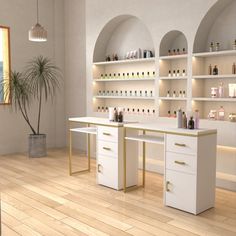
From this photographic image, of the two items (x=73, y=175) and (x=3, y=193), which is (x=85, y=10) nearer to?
(x=73, y=175)

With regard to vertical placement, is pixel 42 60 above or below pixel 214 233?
above

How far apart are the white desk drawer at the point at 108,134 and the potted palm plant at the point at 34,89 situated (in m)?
2.15

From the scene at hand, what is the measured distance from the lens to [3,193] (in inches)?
151

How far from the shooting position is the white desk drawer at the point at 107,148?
3.94 metres

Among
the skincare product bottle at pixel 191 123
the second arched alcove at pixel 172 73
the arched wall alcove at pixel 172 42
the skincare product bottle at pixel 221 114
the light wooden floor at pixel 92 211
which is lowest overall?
the light wooden floor at pixel 92 211

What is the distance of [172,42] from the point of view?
193 inches

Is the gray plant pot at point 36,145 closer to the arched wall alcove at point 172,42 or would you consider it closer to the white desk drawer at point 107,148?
the white desk drawer at point 107,148

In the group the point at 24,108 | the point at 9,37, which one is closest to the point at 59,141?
the point at 24,108

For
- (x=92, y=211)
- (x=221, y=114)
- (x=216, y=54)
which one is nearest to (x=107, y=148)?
(x=92, y=211)

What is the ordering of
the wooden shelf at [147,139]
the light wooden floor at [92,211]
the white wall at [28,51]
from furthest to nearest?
the white wall at [28,51] → the wooden shelf at [147,139] → the light wooden floor at [92,211]

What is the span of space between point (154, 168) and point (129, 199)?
1.30 metres

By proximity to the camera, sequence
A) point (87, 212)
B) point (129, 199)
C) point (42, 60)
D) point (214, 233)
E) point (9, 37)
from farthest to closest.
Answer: point (42, 60), point (9, 37), point (129, 199), point (87, 212), point (214, 233)

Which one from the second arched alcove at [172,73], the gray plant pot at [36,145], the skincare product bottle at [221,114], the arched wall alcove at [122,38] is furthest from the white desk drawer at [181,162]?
the gray plant pot at [36,145]

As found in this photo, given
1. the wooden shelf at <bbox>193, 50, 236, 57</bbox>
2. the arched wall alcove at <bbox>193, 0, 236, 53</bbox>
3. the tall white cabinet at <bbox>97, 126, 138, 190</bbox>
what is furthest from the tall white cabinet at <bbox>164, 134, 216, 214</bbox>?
the arched wall alcove at <bbox>193, 0, 236, 53</bbox>
